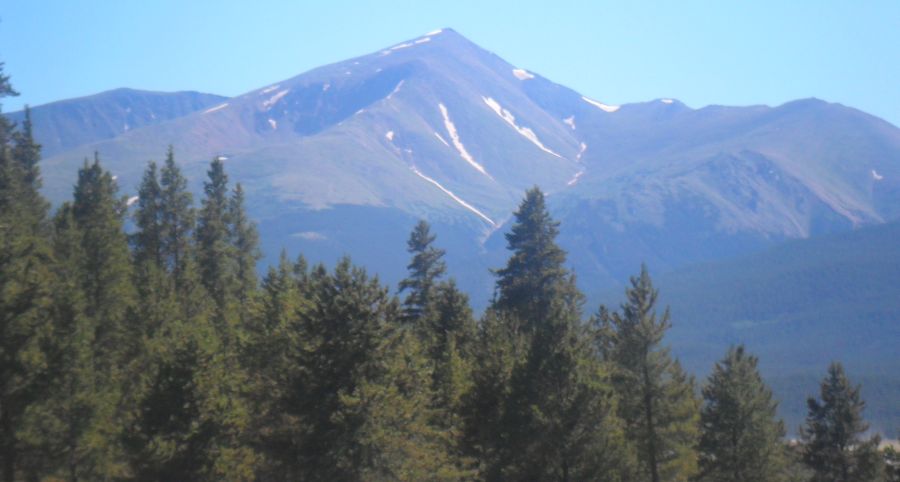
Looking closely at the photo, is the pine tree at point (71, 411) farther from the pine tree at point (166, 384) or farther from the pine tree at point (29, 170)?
the pine tree at point (29, 170)

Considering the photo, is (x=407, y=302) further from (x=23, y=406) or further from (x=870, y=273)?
(x=870, y=273)

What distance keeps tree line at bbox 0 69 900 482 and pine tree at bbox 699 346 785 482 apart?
0.07m

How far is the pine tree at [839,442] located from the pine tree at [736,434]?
400cm

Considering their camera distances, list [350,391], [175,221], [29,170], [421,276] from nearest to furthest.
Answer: [350,391]
[421,276]
[175,221]
[29,170]

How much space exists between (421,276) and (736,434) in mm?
18178

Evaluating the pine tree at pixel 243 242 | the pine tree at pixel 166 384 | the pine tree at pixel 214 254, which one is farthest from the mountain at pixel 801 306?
the pine tree at pixel 166 384

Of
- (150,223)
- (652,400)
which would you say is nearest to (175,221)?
(150,223)

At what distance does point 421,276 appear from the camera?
46.7 m

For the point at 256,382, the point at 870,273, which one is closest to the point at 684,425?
the point at 256,382

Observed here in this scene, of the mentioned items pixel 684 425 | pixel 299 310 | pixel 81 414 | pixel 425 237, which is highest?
pixel 425 237

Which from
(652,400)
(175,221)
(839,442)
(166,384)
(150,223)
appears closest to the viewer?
(166,384)

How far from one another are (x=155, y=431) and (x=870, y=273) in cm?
16761

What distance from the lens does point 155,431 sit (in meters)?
25.3

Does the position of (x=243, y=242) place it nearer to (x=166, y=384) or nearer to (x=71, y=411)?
(x=166, y=384)
